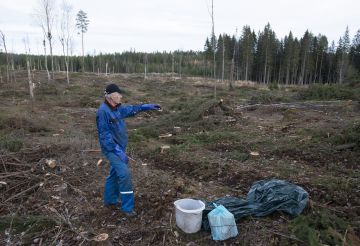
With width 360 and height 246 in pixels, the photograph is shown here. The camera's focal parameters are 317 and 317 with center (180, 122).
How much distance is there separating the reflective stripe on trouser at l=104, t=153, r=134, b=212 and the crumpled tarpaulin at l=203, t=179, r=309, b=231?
3.71 ft

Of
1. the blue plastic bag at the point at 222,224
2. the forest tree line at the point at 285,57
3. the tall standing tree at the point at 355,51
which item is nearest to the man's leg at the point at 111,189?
the blue plastic bag at the point at 222,224

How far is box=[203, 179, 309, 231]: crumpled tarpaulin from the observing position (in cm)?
419

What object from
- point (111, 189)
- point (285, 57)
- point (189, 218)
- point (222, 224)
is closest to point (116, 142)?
point (111, 189)

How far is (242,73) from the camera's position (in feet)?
175

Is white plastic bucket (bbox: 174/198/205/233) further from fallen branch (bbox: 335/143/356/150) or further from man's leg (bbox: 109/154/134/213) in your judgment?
fallen branch (bbox: 335/143/356/150)

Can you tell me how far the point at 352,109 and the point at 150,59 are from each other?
7155 cm

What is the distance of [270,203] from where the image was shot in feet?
14.2

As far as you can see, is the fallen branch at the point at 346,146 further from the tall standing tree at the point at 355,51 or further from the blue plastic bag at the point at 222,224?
the tall standing tree at the point at 355,51

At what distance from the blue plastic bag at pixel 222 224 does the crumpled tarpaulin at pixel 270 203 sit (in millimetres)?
235

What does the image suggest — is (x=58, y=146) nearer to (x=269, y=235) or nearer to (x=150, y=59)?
(x=269, y=235)

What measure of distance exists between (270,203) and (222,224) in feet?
2.95

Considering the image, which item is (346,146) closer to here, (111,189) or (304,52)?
(111,189)

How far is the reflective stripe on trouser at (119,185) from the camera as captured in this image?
443 centimetres

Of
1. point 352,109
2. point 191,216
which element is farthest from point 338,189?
point 352,109
